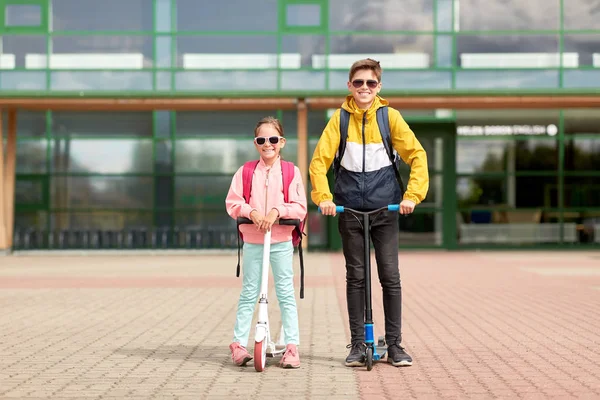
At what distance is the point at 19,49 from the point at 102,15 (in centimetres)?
223

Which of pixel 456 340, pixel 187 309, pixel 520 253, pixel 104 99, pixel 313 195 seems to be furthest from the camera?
pixel 520 253

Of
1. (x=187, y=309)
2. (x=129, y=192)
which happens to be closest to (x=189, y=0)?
(x=129, y=192)

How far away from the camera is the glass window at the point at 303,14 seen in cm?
2366

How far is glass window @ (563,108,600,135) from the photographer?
955 inches

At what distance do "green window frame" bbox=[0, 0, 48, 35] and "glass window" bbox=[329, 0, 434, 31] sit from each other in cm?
720

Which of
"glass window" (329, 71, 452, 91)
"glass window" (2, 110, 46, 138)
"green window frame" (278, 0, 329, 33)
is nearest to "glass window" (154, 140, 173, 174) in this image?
"glass window" (2, 110, 46, 138)

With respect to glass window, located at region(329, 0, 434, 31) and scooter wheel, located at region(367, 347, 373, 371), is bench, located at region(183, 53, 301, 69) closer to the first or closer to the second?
glass window, located at region(329, 0, 434, 31)

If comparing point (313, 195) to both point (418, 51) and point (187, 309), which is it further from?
point (418, 51)

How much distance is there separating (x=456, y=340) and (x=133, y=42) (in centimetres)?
1749

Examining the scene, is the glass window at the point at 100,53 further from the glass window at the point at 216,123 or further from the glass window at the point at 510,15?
the glass window at the point at 510,15

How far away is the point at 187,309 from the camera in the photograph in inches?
410

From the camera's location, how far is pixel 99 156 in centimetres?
2414

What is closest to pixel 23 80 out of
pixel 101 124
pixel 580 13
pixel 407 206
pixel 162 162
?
pixel 101 124

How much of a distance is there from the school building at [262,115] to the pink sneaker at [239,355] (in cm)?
1676
